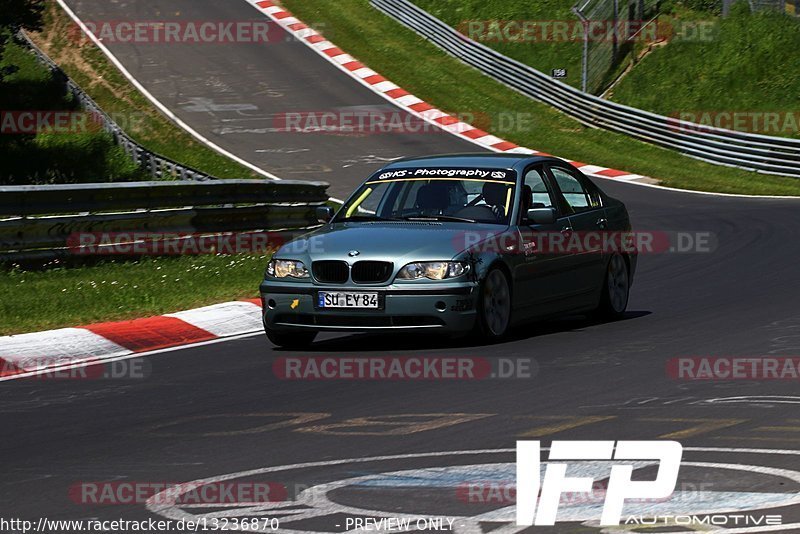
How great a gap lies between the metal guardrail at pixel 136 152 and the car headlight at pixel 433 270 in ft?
48.8

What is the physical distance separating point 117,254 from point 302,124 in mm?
19692

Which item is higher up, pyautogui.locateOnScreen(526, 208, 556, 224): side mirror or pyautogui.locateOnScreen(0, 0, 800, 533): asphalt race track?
pyautogui.locateOnScreen(526, 208, 556, 224): side mirror

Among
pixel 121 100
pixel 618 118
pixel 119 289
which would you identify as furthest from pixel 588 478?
pixel 121 100

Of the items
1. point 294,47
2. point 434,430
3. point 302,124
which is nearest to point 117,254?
point 434,430

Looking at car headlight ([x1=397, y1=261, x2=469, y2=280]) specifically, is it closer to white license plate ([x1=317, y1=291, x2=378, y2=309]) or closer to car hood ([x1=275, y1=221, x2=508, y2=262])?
car hood ([x1=275, y1=221, x2=508, y2=262])

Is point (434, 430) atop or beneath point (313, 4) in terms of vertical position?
beneath

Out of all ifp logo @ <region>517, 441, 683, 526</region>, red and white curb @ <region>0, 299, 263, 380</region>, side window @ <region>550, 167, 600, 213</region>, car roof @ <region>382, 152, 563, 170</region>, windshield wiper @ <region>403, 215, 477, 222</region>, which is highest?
car roof @ <region>382, 152, 563, 170</region>

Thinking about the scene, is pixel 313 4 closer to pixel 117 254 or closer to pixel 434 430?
pixel 117 254

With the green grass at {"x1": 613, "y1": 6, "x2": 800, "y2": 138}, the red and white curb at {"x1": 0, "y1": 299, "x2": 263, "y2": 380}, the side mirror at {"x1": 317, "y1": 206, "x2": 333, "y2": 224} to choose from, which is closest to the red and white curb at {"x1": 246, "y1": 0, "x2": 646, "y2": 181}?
the green grass at {"x1": 613, "y1": 6, "x2": 800, "y2": 138}

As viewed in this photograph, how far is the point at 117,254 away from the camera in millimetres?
16969

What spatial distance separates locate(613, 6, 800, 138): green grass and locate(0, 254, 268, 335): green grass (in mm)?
22104

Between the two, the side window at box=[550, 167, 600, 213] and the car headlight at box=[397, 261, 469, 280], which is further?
the side window at box=[550, 167, 600, 213]

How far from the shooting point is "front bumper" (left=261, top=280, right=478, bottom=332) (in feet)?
36.7

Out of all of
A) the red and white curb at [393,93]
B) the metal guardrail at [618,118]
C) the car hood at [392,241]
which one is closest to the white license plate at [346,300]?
the car hood at [392,241]
